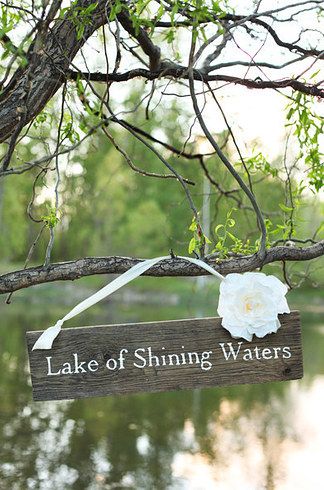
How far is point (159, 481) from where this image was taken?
6.25 metres

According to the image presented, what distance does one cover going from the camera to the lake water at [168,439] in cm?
634

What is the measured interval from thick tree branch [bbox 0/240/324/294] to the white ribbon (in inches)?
1.9

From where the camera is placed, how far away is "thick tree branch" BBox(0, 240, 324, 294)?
215 cm

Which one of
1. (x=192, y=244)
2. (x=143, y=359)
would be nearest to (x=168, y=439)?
(x=192, y=244)

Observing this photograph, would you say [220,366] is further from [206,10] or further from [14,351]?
[14,351]

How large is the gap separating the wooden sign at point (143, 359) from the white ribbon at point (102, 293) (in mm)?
24

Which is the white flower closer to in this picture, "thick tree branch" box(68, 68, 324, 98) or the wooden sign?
the wooden sign

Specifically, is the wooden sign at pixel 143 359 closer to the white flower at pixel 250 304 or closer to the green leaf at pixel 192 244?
the white flower at pixel 250 304

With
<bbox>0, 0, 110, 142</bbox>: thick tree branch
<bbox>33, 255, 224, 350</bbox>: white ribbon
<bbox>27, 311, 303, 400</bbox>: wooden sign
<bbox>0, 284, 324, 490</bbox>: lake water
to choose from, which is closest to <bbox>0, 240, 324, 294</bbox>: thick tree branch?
<bbox>33, 255, 224, 350</bbox>: white ribbon

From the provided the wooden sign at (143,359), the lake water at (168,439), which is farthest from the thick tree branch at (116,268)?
the lake water at (168,439)

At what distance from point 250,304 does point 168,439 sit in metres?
5.86

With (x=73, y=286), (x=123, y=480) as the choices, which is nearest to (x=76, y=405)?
(x=123, y=480)

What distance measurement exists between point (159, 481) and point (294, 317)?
14.7ft

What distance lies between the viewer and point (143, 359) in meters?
2.02
